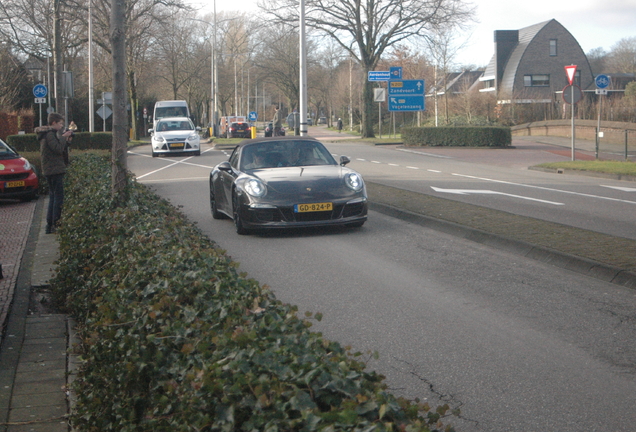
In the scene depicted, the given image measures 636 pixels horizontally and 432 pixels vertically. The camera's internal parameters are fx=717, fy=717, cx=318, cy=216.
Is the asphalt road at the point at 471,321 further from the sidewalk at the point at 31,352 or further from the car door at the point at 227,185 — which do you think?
the sidewalk at the point at 31,352

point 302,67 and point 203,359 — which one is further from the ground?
point 302,67

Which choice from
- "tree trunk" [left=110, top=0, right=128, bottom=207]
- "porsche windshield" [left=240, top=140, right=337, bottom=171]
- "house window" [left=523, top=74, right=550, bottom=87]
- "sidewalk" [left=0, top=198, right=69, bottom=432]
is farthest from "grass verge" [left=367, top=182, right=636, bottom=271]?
"house window" [left=523, top=74, right=550, bottom=87]

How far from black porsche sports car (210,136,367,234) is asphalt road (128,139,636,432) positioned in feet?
0.98

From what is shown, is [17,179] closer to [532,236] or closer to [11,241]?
[11,241]

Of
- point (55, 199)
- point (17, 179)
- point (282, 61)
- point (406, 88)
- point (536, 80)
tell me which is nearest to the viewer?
point (55, 199)

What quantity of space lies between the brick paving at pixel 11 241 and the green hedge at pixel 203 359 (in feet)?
5.53

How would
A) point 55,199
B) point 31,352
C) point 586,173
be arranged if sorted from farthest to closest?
point 586,173, point 55,199, point 31,352

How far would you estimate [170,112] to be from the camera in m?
47.0

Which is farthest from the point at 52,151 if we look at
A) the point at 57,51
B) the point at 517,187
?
the point at 57,51

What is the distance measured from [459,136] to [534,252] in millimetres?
30010

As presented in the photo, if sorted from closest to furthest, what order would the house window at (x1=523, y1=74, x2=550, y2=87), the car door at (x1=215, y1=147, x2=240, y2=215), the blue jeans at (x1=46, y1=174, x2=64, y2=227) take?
the blue jeans at (x1=46, y1=174, x2=64, y2=227) → the car door at (x1=215, y1=147, x2=240, y2=215) → the house window at (x1=523, y1=74, x2=550, y2=87)

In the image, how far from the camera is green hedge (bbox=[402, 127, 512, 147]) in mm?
36750

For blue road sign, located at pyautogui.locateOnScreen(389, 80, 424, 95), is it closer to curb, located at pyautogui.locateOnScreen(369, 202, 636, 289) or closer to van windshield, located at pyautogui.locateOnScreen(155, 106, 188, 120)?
van windshield, located at pyautogui.locateOnScreen(155, 106, 188, 120)

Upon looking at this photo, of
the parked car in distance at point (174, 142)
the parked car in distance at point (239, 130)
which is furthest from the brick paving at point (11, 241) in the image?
the parked car in distance at point (239, 130)
